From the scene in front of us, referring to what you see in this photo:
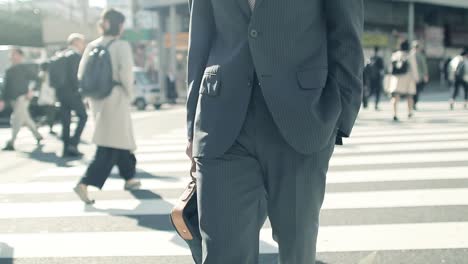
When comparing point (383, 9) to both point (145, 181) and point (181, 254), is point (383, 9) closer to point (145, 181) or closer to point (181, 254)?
point (145, 181)

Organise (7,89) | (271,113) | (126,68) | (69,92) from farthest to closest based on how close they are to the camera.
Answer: (7,89) < (69,92) < (126,68) < (271,113)

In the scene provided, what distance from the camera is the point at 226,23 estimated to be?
6.76 ft

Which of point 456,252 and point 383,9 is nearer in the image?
point 456,252

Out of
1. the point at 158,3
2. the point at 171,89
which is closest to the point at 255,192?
the point at 171,89

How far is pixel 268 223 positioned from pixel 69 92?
Answer: 531 centimetres

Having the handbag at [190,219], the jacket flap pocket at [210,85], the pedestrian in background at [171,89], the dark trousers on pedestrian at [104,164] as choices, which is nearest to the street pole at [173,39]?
the pedestrian in background at [171,89]

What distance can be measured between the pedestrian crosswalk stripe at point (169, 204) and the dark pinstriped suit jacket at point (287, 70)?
3023 mm

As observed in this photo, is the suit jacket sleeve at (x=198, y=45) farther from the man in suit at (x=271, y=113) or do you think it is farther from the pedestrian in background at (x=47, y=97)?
the pedestrian in background at (x=47, y=97)

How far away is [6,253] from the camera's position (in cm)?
403

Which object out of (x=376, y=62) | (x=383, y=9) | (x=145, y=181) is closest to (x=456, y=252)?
(x=145, y=181)

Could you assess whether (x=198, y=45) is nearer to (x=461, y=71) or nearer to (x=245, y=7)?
(x=245, y=7)

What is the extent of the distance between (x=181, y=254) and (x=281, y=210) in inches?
76.5

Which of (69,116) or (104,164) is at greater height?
(69,116)

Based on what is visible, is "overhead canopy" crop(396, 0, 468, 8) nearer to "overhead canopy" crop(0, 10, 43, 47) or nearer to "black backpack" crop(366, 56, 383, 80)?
"black backpack" crop(366, 56, 383, 80)
